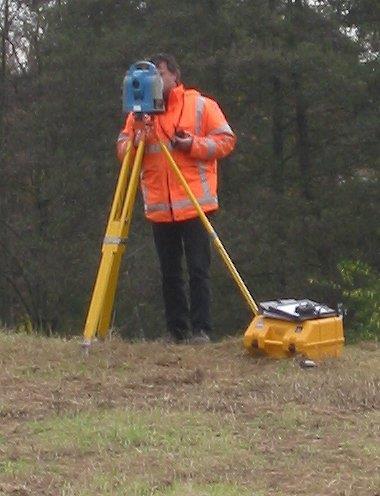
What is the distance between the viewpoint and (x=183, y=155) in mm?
6594

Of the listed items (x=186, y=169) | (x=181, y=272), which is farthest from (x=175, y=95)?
(x=181, y=272)

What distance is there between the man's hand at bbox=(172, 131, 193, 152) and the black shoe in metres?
1.14

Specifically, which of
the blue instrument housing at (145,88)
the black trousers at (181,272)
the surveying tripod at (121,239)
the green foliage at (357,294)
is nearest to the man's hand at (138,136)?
the surveying tripod at (121,239)

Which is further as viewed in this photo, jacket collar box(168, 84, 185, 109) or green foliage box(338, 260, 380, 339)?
green foliage box(338, 260, 380, 339)

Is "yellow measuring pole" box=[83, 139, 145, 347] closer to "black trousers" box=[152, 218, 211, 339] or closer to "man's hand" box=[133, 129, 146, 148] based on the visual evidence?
"man's hand" box=[133, 129, 146, 148]

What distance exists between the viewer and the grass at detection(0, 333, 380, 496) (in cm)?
379

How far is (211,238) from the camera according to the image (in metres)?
6.58

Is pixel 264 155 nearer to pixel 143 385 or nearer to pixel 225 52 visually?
pixel 225 52

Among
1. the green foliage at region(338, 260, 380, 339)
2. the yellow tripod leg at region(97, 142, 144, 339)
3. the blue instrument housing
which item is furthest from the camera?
the green foliage at region(338, 260, 380, 339)

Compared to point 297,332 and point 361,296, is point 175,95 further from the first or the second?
point 361,296

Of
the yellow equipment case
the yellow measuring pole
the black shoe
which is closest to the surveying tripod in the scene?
the yellow measuring pole

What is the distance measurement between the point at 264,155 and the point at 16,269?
665cm

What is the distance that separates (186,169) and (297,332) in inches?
49.9

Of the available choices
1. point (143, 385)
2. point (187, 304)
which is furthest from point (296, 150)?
point (143, 385)
